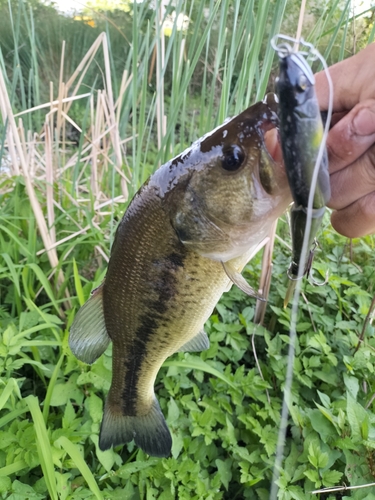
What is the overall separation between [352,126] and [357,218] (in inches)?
12.1

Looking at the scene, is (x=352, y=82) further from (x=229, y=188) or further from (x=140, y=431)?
(x=140, y=431)

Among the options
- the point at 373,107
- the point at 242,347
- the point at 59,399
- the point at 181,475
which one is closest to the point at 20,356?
the point at 59,399

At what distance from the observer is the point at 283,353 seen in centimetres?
171

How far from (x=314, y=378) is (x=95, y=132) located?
1799 millimetres

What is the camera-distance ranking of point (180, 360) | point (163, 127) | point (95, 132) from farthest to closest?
point (95, 132), point (163, 127), point (180, 360)

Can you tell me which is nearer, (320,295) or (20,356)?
(20,356)

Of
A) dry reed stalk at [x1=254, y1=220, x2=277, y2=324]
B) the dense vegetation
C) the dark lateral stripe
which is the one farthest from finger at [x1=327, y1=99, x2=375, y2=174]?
dry reed stalk at [x1=254, y1=220, x2=277, y2=324]

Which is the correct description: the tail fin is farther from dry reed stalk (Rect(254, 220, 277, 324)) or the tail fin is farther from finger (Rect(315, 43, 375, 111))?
finger (Rect(315, 43, 375, 111))

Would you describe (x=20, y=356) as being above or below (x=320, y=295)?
below

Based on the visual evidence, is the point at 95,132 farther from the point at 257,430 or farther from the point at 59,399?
the point at 257,430

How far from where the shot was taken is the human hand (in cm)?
70

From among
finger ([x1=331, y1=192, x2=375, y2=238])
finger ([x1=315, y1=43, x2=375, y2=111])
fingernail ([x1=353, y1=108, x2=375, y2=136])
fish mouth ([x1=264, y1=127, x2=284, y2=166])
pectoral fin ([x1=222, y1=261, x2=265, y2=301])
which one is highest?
finger ([x1=315, y1=43, x2=375, y2=111])

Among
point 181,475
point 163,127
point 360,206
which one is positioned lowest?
point 181,475

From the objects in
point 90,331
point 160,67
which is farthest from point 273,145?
point 160,67
